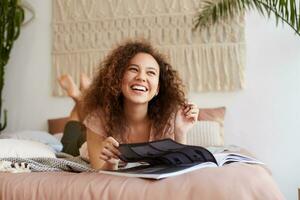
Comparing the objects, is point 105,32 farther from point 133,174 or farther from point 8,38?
point 133,174

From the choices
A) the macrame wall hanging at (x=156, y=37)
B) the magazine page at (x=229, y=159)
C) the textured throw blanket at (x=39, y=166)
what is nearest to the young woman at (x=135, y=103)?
the textured throw blanket at (x=39, y=166)

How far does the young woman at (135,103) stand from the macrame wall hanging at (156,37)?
4.59 ft

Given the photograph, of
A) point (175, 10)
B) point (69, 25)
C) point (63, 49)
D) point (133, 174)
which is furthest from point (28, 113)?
point (133, 174)

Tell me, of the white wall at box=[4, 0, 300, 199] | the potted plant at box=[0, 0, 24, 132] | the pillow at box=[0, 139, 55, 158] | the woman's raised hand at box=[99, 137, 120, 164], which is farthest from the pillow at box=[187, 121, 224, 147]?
the potted plant at box=[0, 0, 24, 132]

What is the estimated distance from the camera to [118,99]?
1471mm

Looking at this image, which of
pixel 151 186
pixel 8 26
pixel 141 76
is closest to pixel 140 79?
pixel 141 76

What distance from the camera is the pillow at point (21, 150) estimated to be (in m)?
1.55

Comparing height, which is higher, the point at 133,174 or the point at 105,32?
the point at 105,32

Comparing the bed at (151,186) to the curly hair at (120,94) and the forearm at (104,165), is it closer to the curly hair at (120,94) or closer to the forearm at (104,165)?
the forearm at (104,165)

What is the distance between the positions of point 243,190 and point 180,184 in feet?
0.51

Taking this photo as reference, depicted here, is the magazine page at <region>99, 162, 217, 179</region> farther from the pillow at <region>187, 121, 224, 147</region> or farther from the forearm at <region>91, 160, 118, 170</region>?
the pillow at <region>187, 121, 224, 147</region>

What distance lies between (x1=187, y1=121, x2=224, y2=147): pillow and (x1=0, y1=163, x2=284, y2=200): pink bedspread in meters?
1.36

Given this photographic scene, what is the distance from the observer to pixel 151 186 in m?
0.99

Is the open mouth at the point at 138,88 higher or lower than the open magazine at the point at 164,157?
higher
